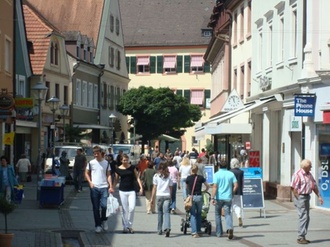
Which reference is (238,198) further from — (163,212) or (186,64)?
(186,64)

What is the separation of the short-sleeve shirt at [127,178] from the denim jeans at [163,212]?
2.37 ft

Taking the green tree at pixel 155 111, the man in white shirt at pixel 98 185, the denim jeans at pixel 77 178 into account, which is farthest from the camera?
the green tree at pixel 155 111

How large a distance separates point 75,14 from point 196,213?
5211cm

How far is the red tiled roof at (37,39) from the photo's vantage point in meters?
51.7

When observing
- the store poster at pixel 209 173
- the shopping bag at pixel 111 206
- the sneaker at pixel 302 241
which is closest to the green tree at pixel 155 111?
the store poster at pixel 209 173

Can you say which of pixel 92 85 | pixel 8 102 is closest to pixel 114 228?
pixel 8 102

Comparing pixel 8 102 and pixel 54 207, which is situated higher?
pixel 8 102

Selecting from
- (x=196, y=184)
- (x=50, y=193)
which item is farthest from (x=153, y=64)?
(x=196, y=184)

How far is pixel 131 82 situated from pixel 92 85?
71.5 feet

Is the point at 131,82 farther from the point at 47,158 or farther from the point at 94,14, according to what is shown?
the point at 47,158

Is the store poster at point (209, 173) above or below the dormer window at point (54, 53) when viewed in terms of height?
below

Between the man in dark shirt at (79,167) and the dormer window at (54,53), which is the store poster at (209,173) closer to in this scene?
the man in dark shirt at (79,167)

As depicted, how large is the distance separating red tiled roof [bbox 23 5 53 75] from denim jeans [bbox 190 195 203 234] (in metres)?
34.5

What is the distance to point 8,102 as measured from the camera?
2898cm
